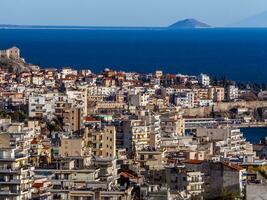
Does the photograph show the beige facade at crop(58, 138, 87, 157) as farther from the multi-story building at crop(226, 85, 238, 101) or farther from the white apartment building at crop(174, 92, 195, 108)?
the multi-story building at crop(226, 85, 238, 101)

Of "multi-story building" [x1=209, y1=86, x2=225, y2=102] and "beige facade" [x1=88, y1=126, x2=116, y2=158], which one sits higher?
"multi-story building" [x1=209, y1=86, x2=225, y2=102]

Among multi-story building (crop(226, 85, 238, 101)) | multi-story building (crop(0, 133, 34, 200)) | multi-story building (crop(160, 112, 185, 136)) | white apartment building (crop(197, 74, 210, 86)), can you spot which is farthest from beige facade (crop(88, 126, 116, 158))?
white apartment building (crop(197, 74, 210, 86))

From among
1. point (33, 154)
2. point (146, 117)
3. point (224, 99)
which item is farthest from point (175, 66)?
point (33, 154)

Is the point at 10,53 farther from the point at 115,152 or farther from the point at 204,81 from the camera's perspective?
the point at 115,152

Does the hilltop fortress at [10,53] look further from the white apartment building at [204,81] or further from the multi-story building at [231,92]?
the multi-story building at [231,92]

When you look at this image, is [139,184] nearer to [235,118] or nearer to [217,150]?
[217,150]

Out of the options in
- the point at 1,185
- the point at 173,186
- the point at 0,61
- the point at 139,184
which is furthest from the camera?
the point at 0,61

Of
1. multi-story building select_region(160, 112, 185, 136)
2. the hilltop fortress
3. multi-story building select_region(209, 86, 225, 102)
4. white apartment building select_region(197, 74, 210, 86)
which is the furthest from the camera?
the hilltop fortress

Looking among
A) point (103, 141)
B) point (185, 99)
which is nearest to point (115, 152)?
point (103, 141)

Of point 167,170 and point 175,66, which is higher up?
point 175,66
